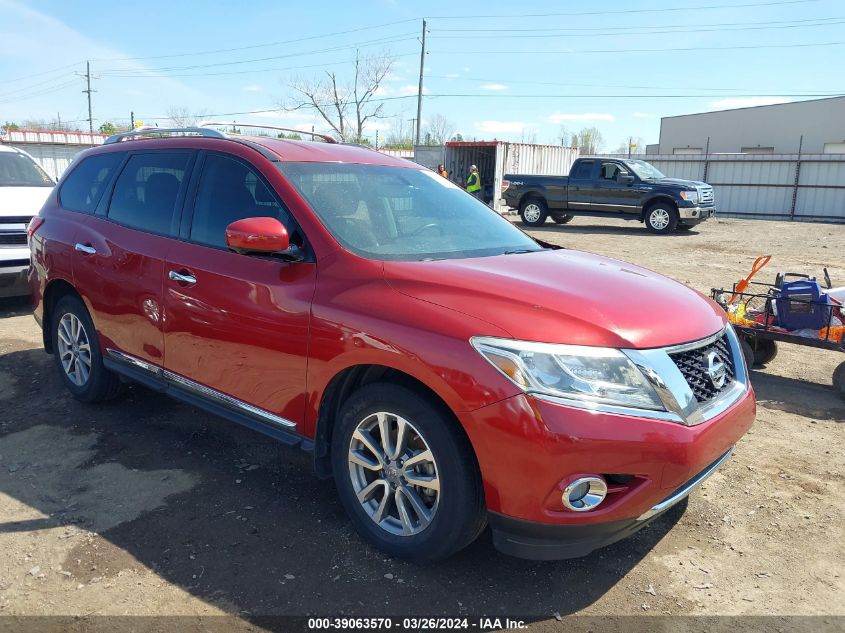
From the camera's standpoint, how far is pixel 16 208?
25.9ft

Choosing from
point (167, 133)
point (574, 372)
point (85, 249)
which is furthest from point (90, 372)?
point (574, 372)

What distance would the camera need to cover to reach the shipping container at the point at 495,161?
2472 centimetres

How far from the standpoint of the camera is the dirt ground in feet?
9.18

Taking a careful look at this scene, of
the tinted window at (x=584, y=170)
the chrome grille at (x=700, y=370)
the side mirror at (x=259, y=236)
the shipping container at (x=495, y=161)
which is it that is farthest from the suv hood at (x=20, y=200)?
the shipping container at (x=495, y=161)

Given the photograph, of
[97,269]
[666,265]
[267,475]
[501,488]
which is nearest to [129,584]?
[267,475]

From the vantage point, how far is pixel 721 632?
8.66 ft

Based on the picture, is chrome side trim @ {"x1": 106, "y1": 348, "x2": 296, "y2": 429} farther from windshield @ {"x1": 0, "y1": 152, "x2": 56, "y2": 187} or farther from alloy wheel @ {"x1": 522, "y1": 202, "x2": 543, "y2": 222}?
alloy wheel @ {"x1": 522, "y1": 202, "x2": 543, "y2": 222}

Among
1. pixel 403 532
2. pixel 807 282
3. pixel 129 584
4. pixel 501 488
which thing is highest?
pixel 807 282

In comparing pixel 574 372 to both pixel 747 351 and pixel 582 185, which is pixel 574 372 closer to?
pixel 747 351

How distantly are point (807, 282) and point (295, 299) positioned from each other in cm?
441

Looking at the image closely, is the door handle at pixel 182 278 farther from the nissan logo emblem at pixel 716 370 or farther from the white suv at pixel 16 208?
the white suv at pixel 16 208

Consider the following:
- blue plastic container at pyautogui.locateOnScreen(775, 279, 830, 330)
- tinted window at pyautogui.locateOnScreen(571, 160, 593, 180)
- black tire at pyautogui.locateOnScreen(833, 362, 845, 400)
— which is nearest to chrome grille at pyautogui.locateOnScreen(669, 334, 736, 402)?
blue plastic container at pyautogui.locateOnScreen(775, 279, 830, 330)

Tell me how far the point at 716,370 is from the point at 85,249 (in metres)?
3.99

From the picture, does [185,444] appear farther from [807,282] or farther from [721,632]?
[807,282]
